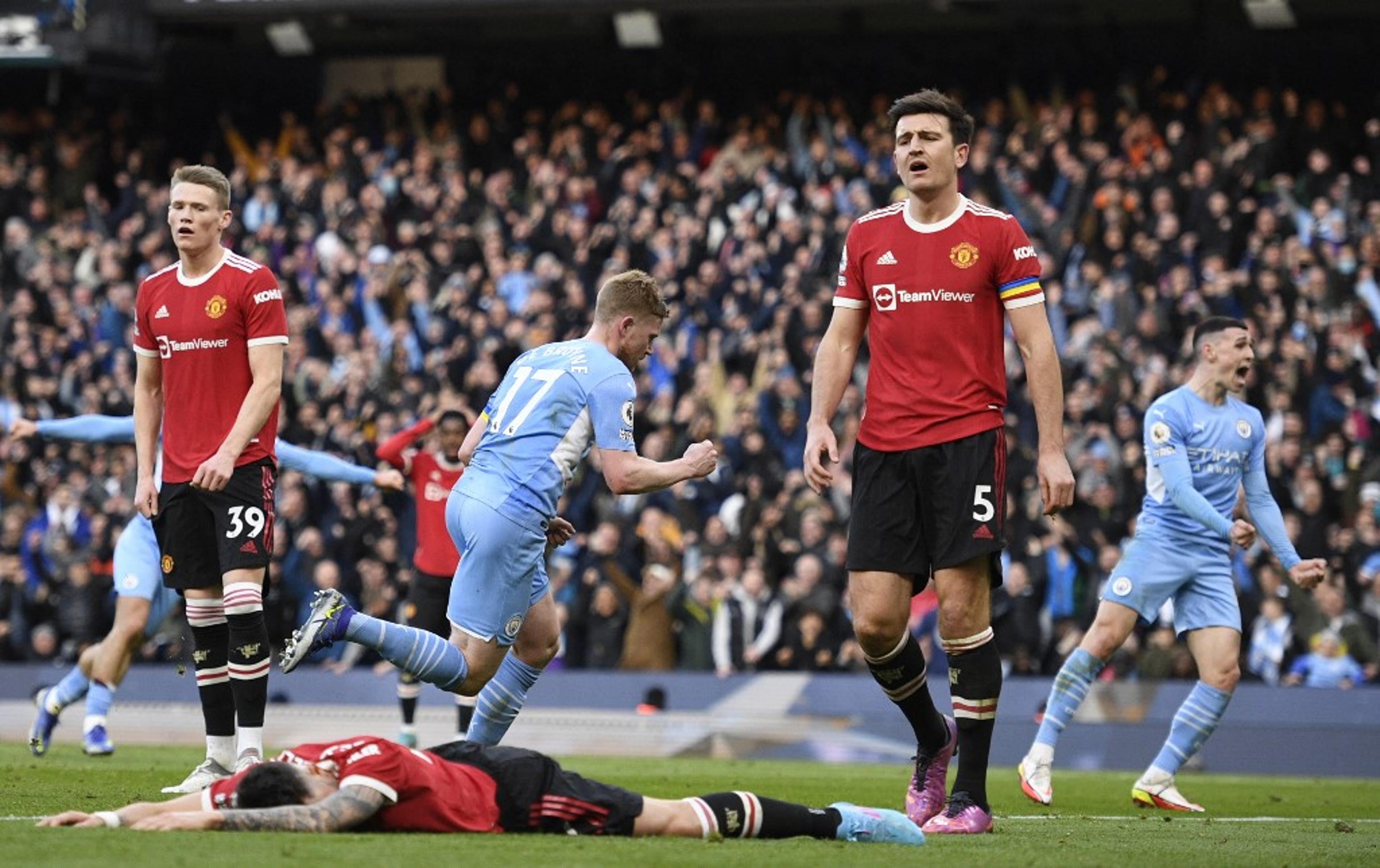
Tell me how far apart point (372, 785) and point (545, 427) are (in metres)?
2.50

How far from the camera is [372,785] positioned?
657 cm

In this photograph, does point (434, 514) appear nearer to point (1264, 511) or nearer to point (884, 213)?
point (1264, 511)

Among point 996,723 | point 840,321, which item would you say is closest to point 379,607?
point 996,723

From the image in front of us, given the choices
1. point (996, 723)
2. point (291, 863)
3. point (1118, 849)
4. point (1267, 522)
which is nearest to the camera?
point (291, 863)

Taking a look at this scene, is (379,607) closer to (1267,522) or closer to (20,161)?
A: (1267,522)

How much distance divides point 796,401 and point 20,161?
47.5 ft

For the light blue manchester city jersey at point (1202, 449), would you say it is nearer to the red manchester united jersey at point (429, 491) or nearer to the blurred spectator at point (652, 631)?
the red manchester united jersey at point (429, 491)

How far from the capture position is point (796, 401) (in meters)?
21.0

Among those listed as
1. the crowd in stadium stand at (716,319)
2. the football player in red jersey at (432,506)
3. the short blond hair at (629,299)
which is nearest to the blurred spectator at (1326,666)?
the crowd in stadium stand at (716,319)

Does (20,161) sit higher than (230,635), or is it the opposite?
(20,161)

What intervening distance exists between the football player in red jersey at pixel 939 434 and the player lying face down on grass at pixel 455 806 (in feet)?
3.69

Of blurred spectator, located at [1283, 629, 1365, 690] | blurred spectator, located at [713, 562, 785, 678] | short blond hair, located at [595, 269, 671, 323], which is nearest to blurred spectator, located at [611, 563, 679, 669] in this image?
blurred spectator, located at [713, 562, 785, 678]

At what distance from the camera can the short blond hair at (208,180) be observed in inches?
381

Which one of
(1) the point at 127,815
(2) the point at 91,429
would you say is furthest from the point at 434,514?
(1) the point at 127,815
